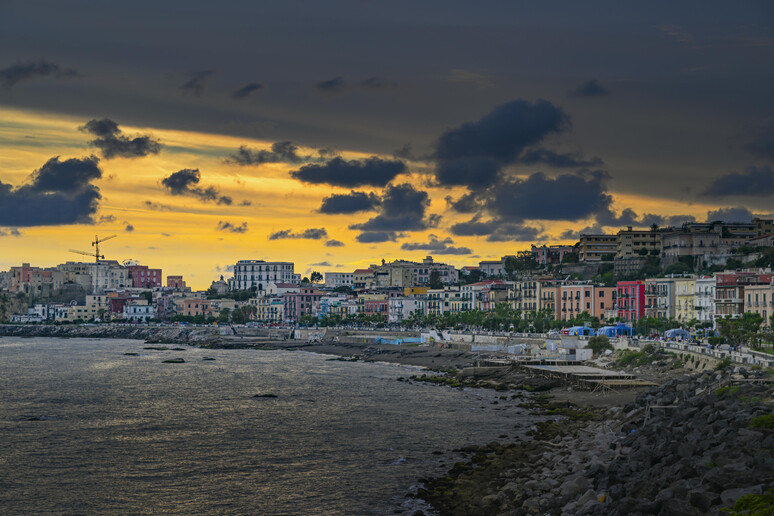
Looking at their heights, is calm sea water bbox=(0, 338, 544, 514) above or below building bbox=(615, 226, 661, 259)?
below

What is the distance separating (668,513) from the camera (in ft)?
71.6

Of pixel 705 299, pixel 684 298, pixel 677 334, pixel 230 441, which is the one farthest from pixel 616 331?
pixel 230 441

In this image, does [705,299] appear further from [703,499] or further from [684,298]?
[703,499]

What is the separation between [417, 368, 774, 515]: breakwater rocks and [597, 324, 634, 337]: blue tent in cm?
4954

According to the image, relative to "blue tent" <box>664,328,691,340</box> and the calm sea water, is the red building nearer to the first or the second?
"blue tent" <box>664,328,691,340</box>

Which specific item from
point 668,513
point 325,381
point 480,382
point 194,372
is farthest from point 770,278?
point 668,513

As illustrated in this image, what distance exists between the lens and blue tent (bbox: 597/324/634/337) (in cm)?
9531

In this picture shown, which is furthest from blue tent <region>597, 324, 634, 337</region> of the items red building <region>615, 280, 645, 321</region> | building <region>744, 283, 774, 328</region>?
red building <region>615, 280, 645, 321</region>

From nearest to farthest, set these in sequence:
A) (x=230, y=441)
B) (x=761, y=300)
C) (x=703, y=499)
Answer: (x=703, y=499) < (x=230, y=441) < (x=761, y=300)

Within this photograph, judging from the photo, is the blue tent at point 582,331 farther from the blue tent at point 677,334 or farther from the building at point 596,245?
the building at point 596,245

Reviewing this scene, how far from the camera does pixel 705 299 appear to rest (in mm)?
100688

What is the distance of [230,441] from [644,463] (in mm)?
25174

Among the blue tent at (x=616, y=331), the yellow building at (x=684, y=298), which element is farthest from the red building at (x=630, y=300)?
the blue tent at (x=616, y=331)

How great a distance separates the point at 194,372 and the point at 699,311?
58431 mm
